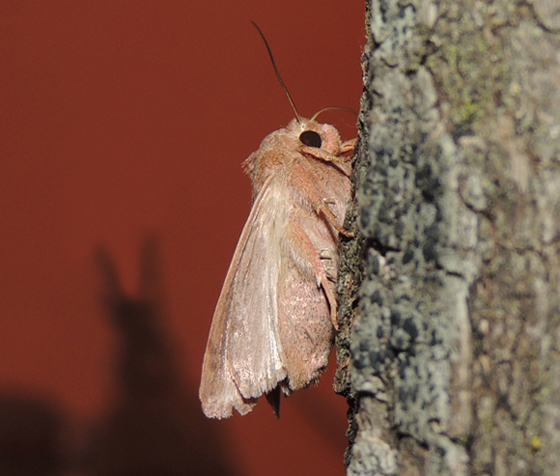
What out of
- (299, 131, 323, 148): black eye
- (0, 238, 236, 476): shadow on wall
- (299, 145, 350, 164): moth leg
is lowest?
(0, 238, 236, 476): shadow on wall

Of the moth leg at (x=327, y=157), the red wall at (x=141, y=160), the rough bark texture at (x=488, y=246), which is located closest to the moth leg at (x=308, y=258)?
the moth leg at (x=327, y=157)

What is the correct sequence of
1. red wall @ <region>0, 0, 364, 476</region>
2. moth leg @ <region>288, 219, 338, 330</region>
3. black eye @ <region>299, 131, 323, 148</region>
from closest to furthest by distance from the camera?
moth leg @ <region>288, 219, 338, 330</region> → black eye @ <region>299, 131, 323, 148</region> → red wall @ <region>0, 0, 364, 476</region>

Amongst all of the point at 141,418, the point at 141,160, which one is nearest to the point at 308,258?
the point at 141,160

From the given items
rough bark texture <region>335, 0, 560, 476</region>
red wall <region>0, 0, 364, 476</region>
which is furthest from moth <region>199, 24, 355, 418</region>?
red wall <region>0, 0, 364, 476</region>

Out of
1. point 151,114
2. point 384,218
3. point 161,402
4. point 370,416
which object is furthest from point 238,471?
point 384,218

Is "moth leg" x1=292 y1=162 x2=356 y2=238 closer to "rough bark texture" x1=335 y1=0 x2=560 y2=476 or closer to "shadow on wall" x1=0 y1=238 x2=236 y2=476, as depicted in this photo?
"rough bark texture" x1=335 y1=0 x2=560 y2=476

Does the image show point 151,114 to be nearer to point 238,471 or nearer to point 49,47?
point 49,47
